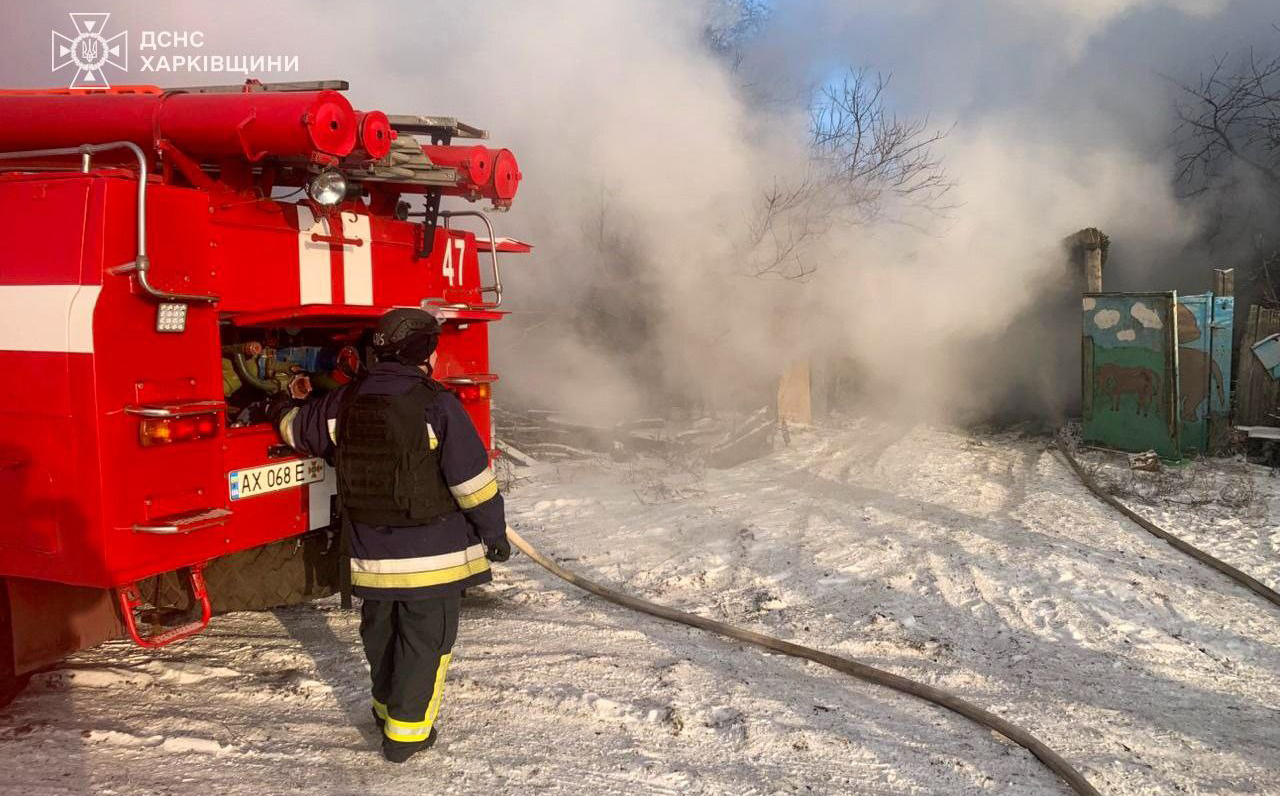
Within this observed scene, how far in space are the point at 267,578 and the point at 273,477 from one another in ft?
2.11

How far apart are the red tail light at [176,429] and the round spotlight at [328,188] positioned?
2.98 feet

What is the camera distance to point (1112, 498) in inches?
247

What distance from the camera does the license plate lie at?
9.30 feet

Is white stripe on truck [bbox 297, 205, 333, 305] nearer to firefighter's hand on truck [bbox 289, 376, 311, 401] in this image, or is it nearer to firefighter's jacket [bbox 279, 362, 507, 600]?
firefighter's hand on truck [bbox 289, 376, 311, 401]

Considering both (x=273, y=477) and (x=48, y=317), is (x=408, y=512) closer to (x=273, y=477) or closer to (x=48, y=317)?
(x=273, y=477)

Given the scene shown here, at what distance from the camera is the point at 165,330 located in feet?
8.22

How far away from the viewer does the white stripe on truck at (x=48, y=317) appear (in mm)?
2312

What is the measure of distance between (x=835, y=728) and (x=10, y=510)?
9.32 ft

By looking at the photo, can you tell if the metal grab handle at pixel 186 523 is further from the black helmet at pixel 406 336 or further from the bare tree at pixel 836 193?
the bare tree at pixel 836 193

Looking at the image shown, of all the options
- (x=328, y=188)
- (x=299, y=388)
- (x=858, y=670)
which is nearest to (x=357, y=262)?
(x=328, y=188)

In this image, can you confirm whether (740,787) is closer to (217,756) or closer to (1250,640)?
(217,756)

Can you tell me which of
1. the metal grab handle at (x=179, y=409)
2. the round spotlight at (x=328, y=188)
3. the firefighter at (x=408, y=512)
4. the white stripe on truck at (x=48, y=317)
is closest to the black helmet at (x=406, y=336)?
the firefighter at (x=408, y=512)

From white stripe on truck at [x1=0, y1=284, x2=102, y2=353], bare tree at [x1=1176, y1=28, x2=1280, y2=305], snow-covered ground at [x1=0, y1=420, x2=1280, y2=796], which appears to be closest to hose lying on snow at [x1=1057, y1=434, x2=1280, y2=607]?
snow-covered ground at [x1=0, y1=420, x2=1280, y2=796]

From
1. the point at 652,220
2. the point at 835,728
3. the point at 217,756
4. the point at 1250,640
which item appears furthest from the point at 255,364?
the point at 652,220
